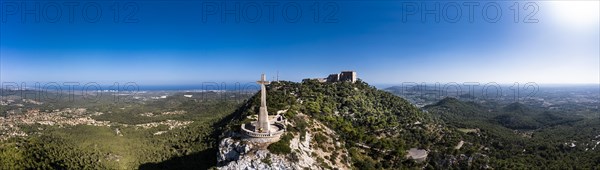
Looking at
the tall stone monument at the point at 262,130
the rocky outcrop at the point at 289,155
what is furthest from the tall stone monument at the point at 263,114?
the rocky outcrop at the point at 289,155

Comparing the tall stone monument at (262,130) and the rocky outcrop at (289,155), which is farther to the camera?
the tall stone monument at (262,130)

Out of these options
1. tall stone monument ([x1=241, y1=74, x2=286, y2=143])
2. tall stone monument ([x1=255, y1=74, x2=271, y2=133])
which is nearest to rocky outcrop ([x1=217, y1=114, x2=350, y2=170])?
tall stone monument ([x1=241, y1=74, x2=286, y2=143])

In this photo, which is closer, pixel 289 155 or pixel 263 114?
pixel 289 155

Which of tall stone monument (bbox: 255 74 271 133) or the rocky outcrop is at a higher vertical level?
tall stone monument (bbox: 255 74 271 133)

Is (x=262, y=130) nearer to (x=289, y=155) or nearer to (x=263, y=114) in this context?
(x=263, y=114)

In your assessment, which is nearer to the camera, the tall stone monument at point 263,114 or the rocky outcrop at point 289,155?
the rocky outcrop at point 289,155

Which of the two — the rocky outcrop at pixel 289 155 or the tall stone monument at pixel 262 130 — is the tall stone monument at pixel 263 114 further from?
the rocky outcrop at pixel 289 155

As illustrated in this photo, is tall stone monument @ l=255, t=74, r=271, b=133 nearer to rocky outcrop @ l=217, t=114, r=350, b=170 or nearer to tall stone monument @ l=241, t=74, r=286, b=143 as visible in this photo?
tall stone monument @ l=241, t=74, r=286, b=143

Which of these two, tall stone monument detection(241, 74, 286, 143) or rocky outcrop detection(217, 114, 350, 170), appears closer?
rocky outcrop detection(217, 114, 350, 170)

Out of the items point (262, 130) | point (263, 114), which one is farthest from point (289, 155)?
point (263, 114)

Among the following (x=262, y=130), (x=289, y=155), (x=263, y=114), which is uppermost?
(x=263, y=114)

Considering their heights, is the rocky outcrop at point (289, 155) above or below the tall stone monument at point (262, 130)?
below
